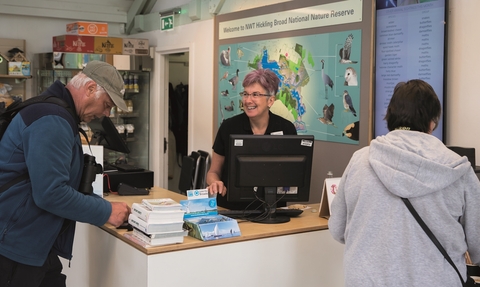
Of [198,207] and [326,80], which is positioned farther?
[326,80]

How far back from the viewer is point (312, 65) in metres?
4.73

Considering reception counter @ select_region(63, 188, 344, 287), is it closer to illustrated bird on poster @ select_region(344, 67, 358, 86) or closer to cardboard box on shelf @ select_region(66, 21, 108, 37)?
illustrated bird on poster @ select_region(344, 67, 358, 86)

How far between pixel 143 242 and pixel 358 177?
1052 millimetres

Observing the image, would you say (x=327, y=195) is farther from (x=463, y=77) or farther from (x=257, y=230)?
(x=463, y=77)

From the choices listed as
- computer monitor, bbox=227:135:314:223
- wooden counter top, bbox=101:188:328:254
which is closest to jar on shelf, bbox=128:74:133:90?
wooden counter top, bbox=101:188:328:254

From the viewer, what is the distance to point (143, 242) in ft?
8.70

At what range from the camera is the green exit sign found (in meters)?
6.66

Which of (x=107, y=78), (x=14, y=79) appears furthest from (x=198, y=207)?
(x=14, y=79)

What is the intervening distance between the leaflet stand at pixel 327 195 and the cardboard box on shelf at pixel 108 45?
13.9ft

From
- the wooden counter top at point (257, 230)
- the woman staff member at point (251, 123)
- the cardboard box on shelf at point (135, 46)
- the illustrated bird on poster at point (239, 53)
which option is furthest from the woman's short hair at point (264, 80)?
the cardboard box on shelf at point (135, 46)

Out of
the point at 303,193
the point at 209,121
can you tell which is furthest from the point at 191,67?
the point at 303,193

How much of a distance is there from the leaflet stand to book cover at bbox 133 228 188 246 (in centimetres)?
98

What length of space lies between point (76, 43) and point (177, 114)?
191 centimetres

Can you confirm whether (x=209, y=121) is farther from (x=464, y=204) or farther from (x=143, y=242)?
(x=464, y=204)
